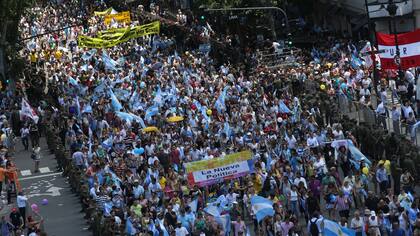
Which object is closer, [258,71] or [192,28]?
[258,71]

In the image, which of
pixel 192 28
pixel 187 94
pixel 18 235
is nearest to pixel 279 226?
pixel 18 235

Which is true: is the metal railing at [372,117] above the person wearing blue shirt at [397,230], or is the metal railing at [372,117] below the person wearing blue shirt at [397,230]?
below

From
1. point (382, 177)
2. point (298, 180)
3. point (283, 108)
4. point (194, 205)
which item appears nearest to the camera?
point (194, 205)

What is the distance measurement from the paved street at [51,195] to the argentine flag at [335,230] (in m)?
9.38

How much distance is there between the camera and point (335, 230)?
2983 centimetres

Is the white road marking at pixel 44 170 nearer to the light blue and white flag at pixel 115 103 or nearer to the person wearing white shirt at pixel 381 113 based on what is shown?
the light blue and white flag at pixel 115 103

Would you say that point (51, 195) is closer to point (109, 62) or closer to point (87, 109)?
point (87, 109)

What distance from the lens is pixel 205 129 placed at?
1716 inches

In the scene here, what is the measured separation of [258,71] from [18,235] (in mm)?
22657

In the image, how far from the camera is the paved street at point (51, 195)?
38.1 meters

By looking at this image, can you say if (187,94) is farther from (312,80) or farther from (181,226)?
(181,226)

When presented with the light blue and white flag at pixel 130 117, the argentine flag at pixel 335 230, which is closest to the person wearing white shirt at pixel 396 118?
the light blue and white flag at pixel 130 117

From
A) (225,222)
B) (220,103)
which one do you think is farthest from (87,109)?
(225,222)

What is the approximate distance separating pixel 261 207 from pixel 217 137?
898 centimetres
